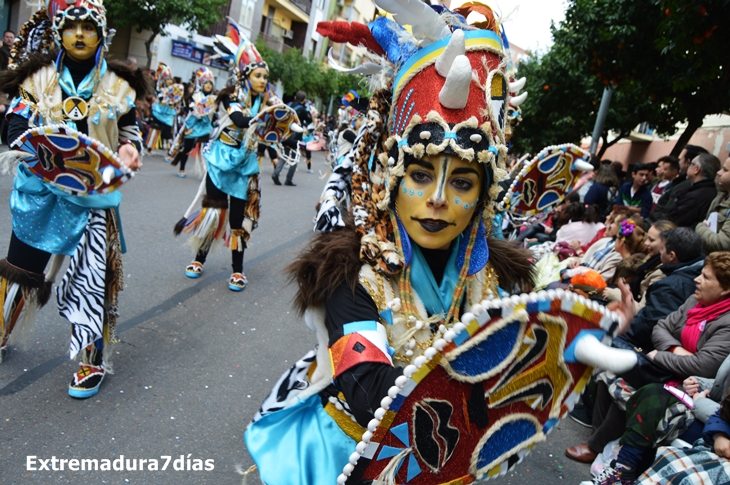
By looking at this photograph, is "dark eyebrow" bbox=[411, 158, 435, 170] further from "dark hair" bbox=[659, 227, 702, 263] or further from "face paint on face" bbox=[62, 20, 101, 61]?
"dark hair" bbox=[659, 227, 702, 263]

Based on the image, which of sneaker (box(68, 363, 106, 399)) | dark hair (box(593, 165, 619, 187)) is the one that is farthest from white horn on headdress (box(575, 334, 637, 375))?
dark hair (box(593, 165, 619, 187))

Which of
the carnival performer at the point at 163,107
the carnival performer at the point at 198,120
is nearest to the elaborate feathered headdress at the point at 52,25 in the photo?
the carnival performer at the point at 198,120

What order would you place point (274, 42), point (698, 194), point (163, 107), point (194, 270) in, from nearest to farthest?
1. point (194, 270)
2. point (698, 194)
3. point (163, 107)
4. point (274, 42)

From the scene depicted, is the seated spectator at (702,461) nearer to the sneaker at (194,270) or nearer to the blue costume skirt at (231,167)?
the blue costume skirt at (231,167)

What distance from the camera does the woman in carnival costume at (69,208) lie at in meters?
3.17

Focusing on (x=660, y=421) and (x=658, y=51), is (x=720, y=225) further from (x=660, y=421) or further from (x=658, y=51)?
(x=658, y=51)

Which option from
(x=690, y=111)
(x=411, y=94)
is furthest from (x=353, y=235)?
(x=690, y=111)

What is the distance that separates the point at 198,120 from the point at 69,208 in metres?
7.99

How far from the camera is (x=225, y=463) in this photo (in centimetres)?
296

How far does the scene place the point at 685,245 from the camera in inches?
162

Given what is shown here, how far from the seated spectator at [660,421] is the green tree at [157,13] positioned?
60.5ft

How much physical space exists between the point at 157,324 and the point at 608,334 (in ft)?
12.2

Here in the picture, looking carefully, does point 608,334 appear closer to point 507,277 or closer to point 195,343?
point 507,277

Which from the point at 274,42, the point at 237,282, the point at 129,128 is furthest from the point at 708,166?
the point at 274,42
